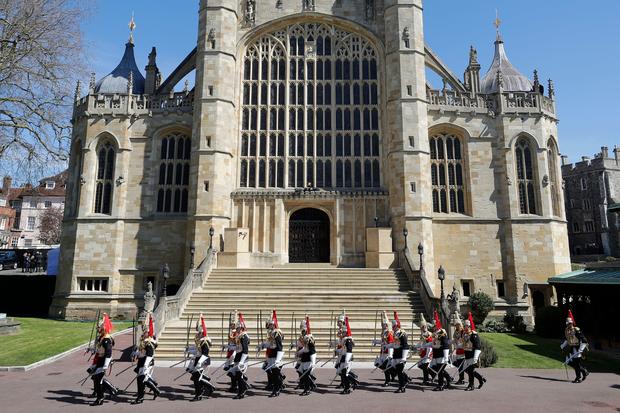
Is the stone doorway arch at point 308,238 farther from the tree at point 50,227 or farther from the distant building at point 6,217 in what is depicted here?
the distant building at point 6,217

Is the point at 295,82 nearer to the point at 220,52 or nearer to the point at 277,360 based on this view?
the point at 220,52

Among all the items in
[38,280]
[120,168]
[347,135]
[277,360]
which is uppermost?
[347,135]

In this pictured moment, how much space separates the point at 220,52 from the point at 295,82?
4858 mm

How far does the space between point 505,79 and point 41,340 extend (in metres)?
30.0

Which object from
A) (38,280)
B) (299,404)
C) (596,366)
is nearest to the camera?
(299,404)

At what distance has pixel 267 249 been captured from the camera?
2450 centimetres

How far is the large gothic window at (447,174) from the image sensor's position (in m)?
25.8

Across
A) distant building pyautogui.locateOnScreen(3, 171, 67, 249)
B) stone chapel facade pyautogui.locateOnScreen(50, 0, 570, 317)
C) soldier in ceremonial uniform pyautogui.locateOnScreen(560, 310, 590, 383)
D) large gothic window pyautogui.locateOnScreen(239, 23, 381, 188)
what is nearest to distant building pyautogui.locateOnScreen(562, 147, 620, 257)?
stone chapel facade pyautogui.locateOnScreen(50, 0, 570, 317)

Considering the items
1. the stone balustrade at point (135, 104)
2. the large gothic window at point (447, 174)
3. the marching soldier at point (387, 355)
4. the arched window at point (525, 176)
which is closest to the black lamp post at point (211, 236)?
the stone balustrade at point (135, 104)

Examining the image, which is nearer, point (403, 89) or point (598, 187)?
point (403, 89)

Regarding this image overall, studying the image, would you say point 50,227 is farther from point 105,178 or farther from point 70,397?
point 70,397

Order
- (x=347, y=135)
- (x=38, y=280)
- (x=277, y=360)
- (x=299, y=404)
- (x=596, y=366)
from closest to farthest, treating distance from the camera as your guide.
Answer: (x=299, y=404), (x=277, y=360), (x=596, y=366), (x=347, y=135), (x=38, y=280)

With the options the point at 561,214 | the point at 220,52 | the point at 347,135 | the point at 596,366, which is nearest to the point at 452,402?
the point at 596,366

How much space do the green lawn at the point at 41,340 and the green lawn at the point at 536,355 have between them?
15731 mm
